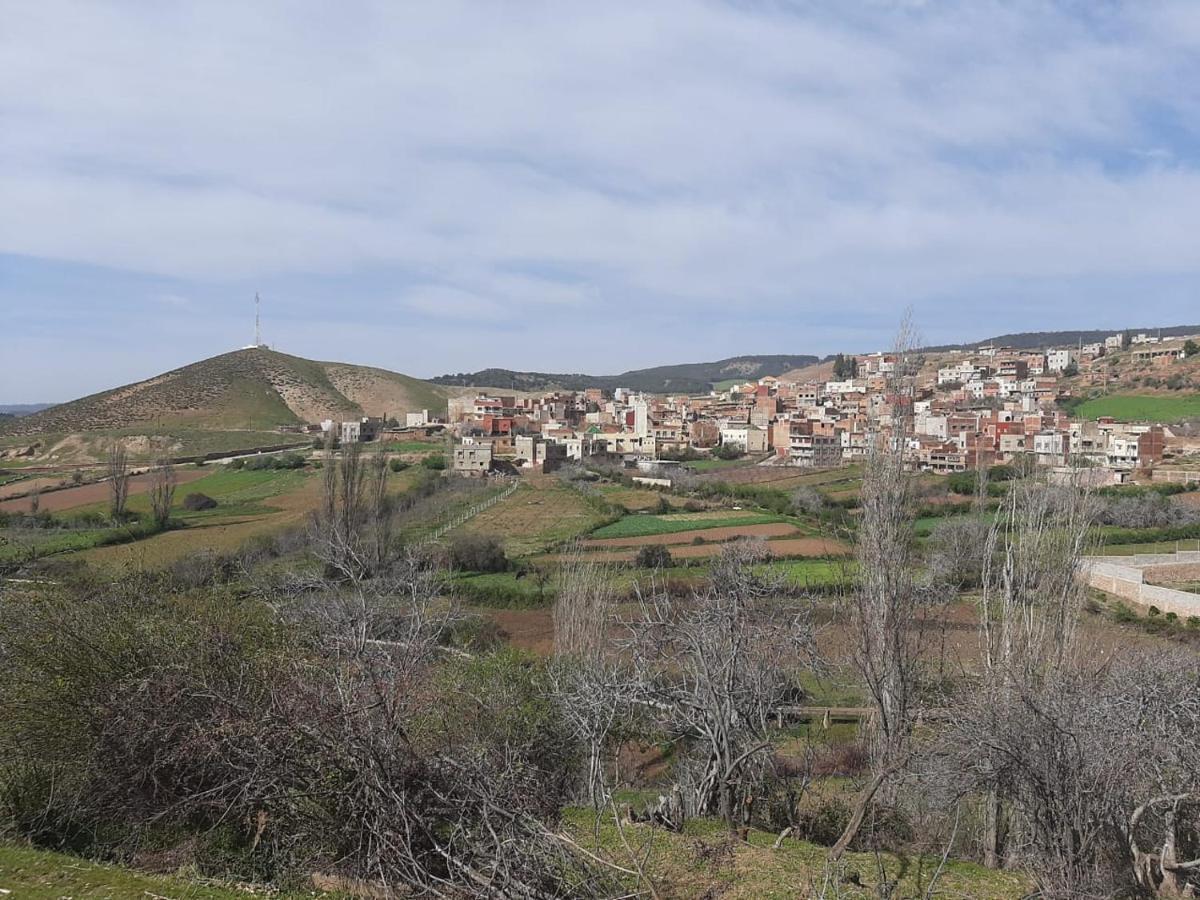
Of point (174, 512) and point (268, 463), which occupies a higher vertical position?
point (268, 463)

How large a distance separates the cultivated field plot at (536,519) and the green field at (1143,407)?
137ft

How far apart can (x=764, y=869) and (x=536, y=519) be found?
32.2 metres

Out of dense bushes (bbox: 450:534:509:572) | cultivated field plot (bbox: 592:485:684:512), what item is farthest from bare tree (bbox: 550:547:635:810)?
cultivated field plot (bbox: 592:485:684:512)

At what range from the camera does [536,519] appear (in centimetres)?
3872

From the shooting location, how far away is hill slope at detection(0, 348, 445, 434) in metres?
65.0

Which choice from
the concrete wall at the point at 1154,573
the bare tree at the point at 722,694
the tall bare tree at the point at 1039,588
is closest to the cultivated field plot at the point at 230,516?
the bare tree at the point at 722,694

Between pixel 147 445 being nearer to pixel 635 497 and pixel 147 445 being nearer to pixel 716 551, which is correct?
pixel 635 497

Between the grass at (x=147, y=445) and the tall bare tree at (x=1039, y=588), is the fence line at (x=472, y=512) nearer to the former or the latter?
the grass at (x=147, y=445)

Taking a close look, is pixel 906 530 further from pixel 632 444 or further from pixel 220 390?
pixel 220 390

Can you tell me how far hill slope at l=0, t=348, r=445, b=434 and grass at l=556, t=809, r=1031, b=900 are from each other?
64.4 m

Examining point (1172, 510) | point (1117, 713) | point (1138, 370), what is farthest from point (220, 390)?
point (1138, 370)

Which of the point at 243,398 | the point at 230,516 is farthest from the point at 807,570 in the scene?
the point at 243,398

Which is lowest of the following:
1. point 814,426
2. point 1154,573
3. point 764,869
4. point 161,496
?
point 1154,573

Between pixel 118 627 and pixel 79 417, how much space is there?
67.3m
